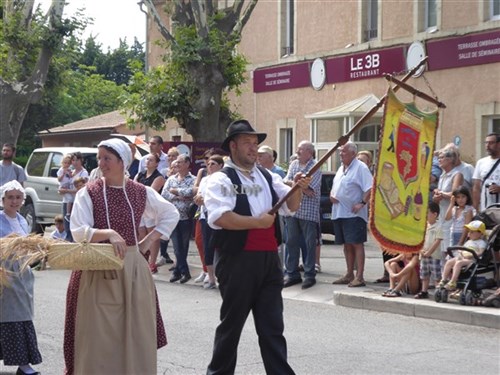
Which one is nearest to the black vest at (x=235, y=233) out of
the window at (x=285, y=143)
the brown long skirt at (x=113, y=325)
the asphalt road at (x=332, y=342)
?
the brown long skirt at (x=113, y=325)

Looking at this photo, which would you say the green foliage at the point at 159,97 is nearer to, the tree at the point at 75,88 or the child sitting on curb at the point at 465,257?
the tree at the point at 75,88

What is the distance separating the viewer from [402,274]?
472 inches

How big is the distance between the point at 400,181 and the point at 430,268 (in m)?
4.62

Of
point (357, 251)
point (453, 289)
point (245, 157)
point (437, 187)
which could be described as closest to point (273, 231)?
point (245, 157)

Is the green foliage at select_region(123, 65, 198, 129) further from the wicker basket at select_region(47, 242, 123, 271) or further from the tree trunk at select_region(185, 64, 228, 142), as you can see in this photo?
the wicker basket at select_region(47, 242, 123, 271)

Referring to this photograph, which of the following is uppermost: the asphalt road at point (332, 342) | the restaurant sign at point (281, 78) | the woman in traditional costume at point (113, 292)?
the restaurant sign at point (281, 78)

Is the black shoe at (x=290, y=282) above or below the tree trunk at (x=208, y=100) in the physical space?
below

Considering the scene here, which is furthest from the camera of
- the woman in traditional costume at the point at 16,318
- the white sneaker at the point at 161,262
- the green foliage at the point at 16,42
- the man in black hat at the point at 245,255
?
the green foliage at the point at 16,42

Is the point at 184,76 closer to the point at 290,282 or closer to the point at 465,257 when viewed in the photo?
the point at 290,282

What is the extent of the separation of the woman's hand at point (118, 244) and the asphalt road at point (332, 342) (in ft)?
6.65

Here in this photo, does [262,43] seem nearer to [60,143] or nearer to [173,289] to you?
[173,289]

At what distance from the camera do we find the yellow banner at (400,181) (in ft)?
24.7

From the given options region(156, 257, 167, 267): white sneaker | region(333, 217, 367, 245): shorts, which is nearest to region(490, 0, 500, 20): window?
region(156, 257, 167, 267): white sneaker

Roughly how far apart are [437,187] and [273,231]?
22.9 ft
